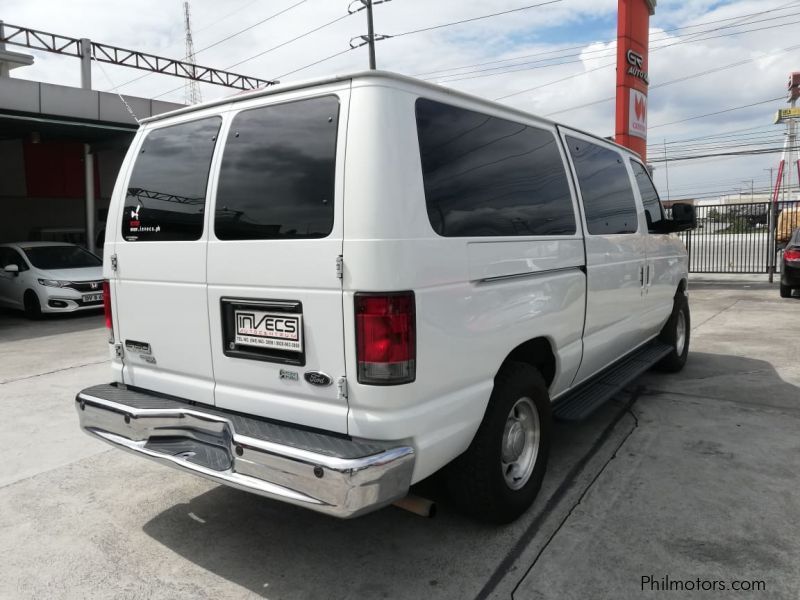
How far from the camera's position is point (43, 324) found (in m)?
11.3

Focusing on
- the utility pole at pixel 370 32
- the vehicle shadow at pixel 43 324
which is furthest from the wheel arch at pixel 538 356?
the utility pole at pixel 370 32

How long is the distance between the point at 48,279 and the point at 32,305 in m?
0.67

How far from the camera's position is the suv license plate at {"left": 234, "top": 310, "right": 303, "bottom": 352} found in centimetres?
269

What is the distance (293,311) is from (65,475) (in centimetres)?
252

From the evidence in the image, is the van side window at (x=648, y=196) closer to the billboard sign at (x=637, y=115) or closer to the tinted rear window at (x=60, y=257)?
the billboard sign at (x=637, y=115)

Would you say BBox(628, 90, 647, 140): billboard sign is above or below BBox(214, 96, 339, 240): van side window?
above

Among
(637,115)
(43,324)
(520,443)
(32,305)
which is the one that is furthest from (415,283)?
(637,115)

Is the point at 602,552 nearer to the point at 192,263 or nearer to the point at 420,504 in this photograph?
the point at 420,504

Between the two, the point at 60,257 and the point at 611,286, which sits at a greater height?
the point at 60,257

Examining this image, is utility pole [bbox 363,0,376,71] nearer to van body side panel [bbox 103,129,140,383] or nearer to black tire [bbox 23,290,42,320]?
black tire [bbox 23,290,42,320]

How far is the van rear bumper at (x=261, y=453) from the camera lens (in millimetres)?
2361

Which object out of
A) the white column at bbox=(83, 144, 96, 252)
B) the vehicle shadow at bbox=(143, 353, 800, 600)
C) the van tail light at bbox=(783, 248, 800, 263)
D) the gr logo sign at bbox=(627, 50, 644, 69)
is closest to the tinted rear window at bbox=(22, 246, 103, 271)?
the white column at bbox=(83, 144, 96, 252)

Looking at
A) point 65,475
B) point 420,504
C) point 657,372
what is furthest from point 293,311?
point 657,372

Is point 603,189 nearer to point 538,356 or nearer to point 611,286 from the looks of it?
point 611,286
